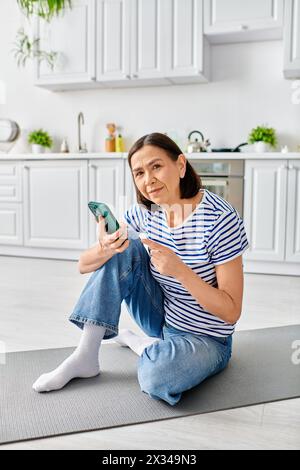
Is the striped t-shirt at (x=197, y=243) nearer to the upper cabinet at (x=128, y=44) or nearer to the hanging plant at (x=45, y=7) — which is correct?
the upper cabinet at (x=128, y=44)

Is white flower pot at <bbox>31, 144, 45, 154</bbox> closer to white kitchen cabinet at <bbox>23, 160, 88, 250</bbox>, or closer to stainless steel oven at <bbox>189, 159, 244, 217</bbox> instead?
white kitchen cabinet at <bbox>23, 160, 88, 250</bbox>

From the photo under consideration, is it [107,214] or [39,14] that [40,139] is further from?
[107,214]

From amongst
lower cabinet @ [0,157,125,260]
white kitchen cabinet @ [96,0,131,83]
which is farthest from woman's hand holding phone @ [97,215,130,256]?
white kitchen cabinet @ [96,0,131,83]

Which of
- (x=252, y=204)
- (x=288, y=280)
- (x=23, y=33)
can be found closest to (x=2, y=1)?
(x=23, y=33)

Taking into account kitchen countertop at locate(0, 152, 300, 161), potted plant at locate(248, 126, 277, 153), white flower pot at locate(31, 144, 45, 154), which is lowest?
kitchen countertop at locate(0, 152, 300, 161)

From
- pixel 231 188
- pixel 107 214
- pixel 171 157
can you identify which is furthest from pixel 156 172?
pixel 231 188

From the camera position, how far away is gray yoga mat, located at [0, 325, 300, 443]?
1354 millimetres

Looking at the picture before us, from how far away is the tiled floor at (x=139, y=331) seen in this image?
4.11 feet

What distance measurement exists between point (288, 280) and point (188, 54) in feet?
5.88

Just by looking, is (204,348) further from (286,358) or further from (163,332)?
(286,358)

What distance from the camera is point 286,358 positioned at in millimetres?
1878

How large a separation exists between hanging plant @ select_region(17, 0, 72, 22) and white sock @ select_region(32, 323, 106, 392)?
3315mm

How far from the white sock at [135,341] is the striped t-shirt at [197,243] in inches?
7.8

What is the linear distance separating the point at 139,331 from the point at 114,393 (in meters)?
0.69
